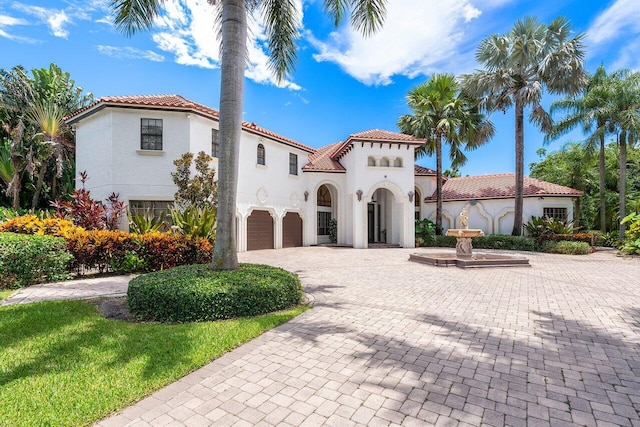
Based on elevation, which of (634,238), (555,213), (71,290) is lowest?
(71,290)

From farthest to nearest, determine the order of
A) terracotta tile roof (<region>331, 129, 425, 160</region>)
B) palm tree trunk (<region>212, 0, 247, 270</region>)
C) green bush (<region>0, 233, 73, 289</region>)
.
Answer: terracotta tile roof (<region>331, 129, 425, 160</region>) → green bush (<region>0, 233, 73, 289</region>) → palm tree trunk (<region>212, 0, 247, 270</region>)

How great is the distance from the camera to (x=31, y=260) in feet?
26.5

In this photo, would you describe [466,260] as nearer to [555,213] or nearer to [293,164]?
[293,164]

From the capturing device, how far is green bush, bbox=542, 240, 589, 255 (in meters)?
17.5

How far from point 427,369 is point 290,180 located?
18.5 meters

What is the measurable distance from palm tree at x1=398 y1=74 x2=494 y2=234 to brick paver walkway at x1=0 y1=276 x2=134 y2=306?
1995 cm

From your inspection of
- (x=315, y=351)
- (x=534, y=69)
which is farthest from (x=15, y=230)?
(x=534, y=69)

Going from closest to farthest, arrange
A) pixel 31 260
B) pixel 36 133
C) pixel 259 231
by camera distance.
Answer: pixel 31 260 → pixel 36 133 → pixel 259 231

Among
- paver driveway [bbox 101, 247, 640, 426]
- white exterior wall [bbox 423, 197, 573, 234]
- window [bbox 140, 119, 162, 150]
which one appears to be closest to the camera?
paver driveway [bbox 101, 247, 640, 426]

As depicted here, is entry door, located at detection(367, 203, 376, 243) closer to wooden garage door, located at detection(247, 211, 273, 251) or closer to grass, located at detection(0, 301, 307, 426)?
wooden garage door, located at detection(247, 211, 273, 251)

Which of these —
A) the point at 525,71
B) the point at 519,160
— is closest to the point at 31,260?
the point at 519,160

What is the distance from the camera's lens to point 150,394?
324cm

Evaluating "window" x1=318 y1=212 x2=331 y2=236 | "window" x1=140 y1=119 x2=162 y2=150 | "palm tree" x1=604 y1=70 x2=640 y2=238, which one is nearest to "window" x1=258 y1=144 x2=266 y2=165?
"window" x1=140 y1=119 x2=162 y2=150

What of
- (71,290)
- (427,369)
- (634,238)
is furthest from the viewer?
(634,238)
